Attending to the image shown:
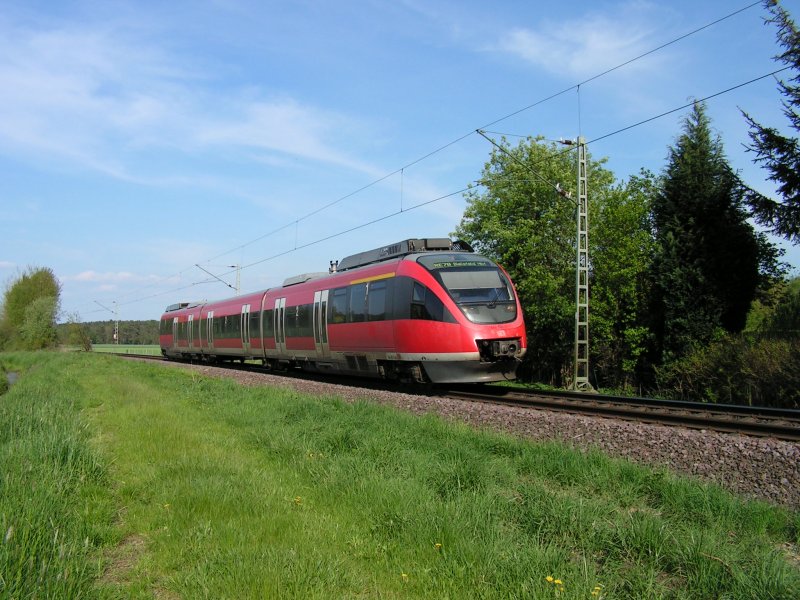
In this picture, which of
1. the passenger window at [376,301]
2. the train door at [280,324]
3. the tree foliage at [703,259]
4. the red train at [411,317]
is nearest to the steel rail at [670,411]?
the red train at [411,317]

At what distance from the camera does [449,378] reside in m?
13.9

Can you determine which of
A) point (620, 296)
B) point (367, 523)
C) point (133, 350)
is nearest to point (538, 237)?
point (620, 296)

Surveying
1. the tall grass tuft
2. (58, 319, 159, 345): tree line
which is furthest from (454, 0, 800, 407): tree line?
(58, 319, 159, 345): tree line

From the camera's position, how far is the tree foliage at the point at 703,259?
61.8 feet

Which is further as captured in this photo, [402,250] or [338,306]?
[338,306]

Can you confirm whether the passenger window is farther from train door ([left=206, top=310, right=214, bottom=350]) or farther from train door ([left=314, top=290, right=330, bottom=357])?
train door ([left=206, top=310, right=214, bottom=350])

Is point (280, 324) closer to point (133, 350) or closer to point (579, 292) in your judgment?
point (579, 292)

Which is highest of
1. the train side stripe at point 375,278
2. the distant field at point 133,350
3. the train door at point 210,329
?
the train side stripe at point 375,278

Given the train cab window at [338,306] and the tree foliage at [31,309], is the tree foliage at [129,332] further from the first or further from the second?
the train cab window at [338,306]

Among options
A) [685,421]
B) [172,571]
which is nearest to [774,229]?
[685,421]

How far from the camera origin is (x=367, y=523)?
5.09 m

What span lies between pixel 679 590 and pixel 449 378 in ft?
33.2

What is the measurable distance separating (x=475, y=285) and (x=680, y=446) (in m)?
7.35

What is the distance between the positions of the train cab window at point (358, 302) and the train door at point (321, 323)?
75.2 inches
